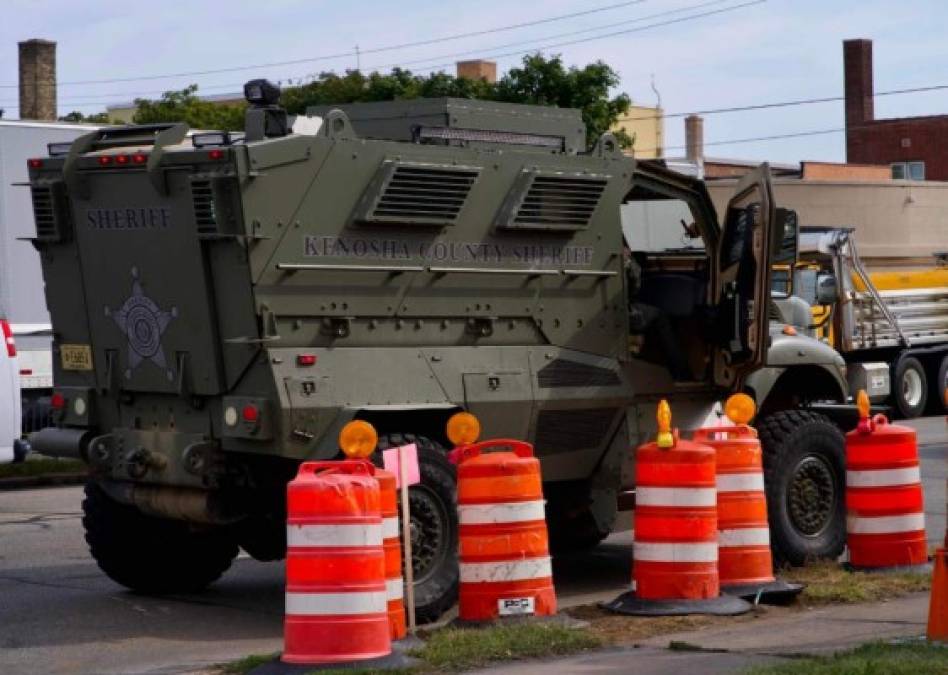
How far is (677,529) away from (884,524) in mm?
2116

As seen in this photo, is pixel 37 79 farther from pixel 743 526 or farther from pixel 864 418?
pixel 743 526

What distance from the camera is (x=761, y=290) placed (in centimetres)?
1245

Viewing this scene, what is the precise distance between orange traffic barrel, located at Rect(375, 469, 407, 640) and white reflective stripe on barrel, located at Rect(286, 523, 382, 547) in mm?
684

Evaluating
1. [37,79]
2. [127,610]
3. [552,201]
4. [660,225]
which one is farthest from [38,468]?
[37,79]

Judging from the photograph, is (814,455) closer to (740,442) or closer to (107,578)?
(740,442)

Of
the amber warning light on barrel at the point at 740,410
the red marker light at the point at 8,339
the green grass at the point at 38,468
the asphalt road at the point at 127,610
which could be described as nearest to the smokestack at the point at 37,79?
the green grass at the point at 38,468

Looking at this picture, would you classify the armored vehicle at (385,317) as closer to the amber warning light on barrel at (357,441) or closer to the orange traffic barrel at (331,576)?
the amber warning light on barrel at (357,441)

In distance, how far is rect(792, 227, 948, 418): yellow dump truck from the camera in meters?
28.4

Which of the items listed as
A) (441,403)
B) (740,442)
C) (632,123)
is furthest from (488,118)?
(632,123)

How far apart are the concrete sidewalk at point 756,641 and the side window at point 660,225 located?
3135 mm

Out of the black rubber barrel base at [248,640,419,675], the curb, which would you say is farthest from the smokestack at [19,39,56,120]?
the black rubber barrel base at [248,640,419,675]

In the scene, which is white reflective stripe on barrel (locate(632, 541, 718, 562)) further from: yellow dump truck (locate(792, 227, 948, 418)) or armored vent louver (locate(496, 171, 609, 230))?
yellow dump truck (locate(792, 227, 948, 418))

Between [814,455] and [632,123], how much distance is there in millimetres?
63480

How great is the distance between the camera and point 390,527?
9.80 metres
